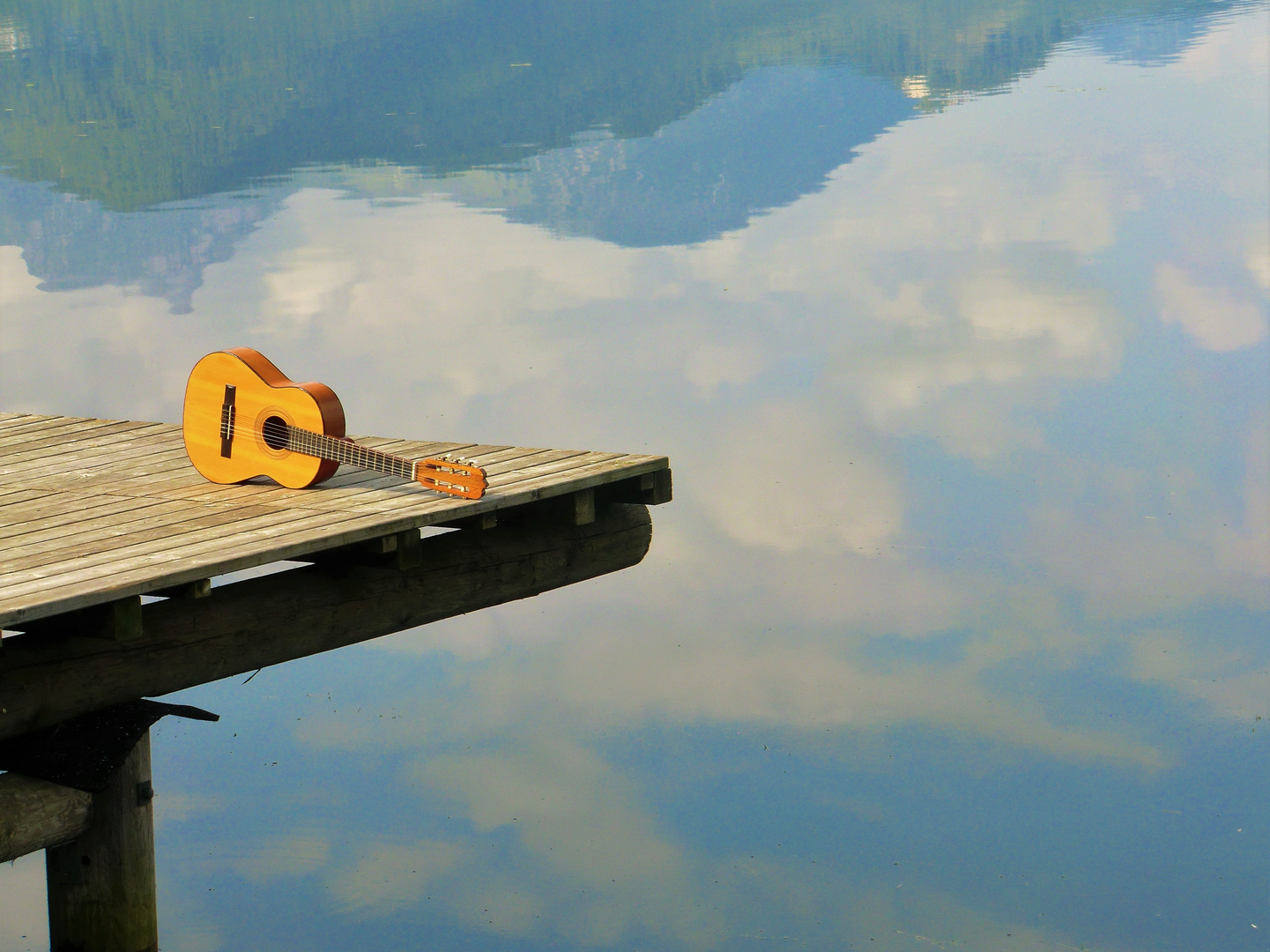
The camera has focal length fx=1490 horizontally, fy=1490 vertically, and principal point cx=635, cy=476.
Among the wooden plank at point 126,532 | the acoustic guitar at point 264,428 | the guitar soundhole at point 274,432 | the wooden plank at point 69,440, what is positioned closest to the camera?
the wooden plank at point 126,532

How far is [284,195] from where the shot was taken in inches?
1026

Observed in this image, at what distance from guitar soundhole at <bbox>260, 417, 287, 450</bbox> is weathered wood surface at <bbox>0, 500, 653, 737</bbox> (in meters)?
0.69

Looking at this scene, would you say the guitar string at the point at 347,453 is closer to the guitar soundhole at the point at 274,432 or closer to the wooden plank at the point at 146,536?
the guitar soundhole at the point at 274,432

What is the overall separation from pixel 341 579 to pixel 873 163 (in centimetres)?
2331

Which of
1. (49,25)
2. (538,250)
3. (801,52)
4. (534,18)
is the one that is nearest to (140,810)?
(538,250)

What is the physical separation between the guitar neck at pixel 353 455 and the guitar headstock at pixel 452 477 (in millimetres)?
143

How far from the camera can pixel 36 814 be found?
15.7ft

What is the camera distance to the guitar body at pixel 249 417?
5246 mm

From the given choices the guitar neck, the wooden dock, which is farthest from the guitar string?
the wooden dock

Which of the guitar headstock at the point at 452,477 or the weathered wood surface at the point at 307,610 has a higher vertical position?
the guitar headstock at the point at 452,477

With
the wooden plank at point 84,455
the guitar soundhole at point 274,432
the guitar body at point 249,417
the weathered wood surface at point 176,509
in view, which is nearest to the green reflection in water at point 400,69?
the wooden plank at point 84,455

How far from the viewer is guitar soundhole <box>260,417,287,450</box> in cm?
536

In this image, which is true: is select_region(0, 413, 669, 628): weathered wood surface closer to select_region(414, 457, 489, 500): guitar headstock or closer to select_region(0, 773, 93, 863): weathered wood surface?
select_region(414, 457, 489, 500): guitar headstock

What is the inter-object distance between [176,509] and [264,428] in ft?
1.66
